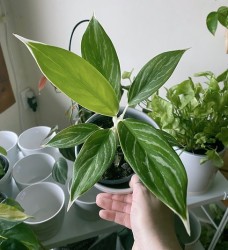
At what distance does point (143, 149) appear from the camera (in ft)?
1.47

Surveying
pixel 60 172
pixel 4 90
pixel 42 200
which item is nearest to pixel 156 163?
→ pixel 60 172

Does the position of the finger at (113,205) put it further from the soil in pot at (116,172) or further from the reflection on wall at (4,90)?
the reflection on wall at (4,90)

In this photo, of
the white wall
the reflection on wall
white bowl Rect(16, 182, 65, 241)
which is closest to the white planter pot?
white bowl Rect(16, 182, 65, 241)

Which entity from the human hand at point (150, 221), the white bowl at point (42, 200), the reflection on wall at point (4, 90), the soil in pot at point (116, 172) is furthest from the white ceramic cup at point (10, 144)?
the human hand at point (150, 221)

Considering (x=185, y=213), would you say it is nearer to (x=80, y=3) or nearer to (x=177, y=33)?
(x=177, y=33)

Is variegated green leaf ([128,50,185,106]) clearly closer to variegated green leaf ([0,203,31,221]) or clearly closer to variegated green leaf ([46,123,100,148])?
variegated green leaf ([46,123,100,148])

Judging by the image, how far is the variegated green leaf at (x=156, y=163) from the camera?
38cm

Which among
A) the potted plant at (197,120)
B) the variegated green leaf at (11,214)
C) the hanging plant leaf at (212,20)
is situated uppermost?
the hanging plant leaf at (212,20)

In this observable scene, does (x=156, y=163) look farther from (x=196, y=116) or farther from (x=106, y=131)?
(x=196, y=116)

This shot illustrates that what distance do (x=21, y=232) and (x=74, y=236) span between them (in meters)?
0.18

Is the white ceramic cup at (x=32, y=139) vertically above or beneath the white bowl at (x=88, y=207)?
above

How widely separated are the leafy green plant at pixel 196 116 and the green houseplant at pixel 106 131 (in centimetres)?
15

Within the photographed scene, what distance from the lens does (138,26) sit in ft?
3.54

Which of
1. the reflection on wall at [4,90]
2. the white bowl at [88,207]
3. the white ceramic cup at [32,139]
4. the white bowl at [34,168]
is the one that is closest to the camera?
the white bowl at [88,207]
